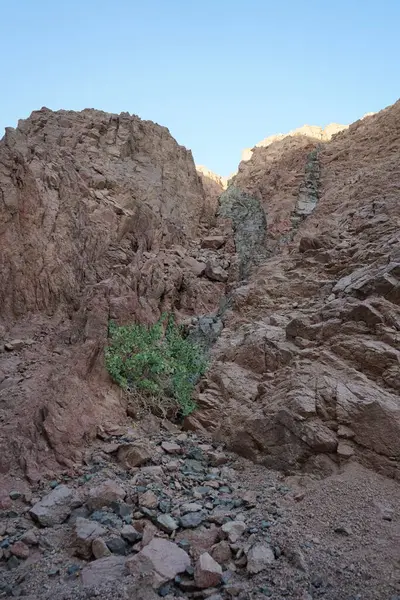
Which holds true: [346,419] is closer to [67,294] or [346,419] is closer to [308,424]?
[308,424]

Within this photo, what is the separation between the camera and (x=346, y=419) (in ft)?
18.2

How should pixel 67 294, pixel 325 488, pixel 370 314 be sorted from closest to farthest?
pixel 325 488, pixel 370 314, pixel 67 294

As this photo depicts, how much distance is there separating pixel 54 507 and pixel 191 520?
154 cm

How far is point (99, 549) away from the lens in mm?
4113

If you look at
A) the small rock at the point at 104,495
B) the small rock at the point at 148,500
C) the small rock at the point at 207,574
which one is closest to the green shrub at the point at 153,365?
the small rock at the point at 148,500

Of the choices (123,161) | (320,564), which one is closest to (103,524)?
(320,564)

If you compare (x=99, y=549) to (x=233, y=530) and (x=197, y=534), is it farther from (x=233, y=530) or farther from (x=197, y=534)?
(x=233, y=530)

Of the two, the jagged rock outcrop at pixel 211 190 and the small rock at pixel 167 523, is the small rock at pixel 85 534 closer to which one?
the small rock at pixel 167 523

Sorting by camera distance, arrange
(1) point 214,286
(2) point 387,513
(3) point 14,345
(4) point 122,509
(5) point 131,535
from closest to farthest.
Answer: (5) point 131,535 → (2) point 387,513 → (4) point 122,509 → (3) point 14,345 → (1) point 214,286

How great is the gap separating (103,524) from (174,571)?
3.21ft

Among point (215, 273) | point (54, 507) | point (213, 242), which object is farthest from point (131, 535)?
point (213, 242)

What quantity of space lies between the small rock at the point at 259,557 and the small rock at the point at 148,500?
4.14 ft

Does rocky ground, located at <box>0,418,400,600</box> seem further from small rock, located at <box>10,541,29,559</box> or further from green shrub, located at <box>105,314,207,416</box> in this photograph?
green shrub, located at <box>105,314,207,416</box>

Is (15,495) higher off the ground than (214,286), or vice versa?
(214,286)
